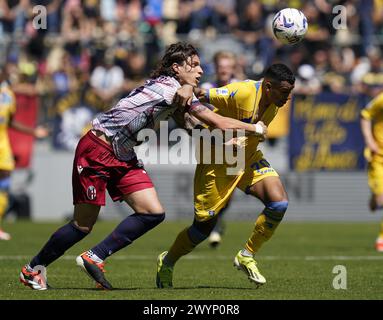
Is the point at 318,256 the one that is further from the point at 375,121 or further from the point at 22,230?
the point at 22,230

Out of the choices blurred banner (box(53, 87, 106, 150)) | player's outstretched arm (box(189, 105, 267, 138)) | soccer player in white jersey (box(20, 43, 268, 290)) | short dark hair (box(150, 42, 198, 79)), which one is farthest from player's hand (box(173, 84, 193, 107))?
blurred banner (box(53, 87, 106, 150))

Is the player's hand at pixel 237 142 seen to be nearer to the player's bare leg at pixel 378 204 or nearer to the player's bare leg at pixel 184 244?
the player's bare leg at pixel 184 244

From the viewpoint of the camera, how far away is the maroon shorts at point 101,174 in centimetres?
952

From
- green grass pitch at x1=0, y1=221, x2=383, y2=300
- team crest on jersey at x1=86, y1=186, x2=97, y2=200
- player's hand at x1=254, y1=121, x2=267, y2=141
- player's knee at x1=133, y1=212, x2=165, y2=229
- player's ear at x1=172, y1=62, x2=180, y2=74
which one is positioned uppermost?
player's ear at x1=172, y1=62, x2=180, y2=74

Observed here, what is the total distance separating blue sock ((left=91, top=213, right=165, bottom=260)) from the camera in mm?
9586

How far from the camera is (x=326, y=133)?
23.7 m

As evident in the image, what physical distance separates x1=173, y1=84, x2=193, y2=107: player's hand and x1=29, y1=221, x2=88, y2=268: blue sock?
1.56 m

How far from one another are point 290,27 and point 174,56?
155 cm

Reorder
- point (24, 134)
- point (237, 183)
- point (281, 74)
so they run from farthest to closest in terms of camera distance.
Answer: point (24, 134) < point (237, 183) < point (281, 74)

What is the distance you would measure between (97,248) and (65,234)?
13.3 inches

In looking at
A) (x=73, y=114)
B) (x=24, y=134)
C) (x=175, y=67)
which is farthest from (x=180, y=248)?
(x=24, y=134)

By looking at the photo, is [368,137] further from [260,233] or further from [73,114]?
[73,114]

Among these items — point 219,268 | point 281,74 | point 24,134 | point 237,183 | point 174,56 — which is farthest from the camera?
point 24,134

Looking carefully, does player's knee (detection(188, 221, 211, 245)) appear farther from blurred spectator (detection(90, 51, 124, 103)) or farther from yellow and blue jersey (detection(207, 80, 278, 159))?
blurred spectator (detection(90, 51, 124, 103))
